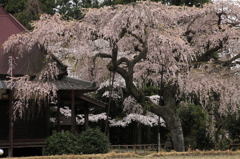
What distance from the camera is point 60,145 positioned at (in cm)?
1242

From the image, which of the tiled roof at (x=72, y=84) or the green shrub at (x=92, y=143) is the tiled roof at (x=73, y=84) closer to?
the tiled roof at (x=72, y=84)

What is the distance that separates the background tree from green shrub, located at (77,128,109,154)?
2.57 m

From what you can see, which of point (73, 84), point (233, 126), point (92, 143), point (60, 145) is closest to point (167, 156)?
point (92, 143)

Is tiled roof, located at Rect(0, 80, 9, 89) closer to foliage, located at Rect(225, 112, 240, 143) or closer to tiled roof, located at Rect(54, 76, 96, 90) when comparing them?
tiled roof, located at Rect(54, 76, 96, 90)

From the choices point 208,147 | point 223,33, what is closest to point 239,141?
point 208,147

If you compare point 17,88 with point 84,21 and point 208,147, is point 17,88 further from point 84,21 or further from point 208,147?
point 208,147

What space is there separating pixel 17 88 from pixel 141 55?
4.84m

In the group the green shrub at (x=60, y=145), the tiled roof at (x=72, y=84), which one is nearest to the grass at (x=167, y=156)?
the green shrub at (x=60, y=145)

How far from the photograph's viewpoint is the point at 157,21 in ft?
44.1

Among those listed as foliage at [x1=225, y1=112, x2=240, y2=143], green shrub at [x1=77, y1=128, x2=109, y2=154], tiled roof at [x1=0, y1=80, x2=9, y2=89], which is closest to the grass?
green shrub at [x1=77, y1=128, x2=109, y2=154]

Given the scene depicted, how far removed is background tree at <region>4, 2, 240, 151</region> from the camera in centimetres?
1339

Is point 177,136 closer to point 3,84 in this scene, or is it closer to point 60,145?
point 60,145

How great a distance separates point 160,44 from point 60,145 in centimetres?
514

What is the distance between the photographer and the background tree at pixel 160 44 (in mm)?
13391
